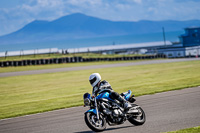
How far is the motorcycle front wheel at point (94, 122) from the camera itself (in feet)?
27.6

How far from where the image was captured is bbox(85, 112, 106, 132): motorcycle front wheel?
841cm

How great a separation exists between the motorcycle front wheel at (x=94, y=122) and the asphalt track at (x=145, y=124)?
11.3 inches

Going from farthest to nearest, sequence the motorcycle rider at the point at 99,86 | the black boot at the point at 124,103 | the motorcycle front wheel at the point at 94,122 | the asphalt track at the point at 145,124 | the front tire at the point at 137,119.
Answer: the front tire at the point at 137,119 → the black boot at the point at 124,103 → the asphalt track at the point at 145,124 → the motorcycle rider at the point at 99,86 → the motorcycle front wheel at the point at 94,122

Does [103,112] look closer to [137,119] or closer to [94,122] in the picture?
[94,122]

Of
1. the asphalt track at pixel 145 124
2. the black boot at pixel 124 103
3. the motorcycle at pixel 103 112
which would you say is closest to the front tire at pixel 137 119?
the motorcycle at pixel 103 112

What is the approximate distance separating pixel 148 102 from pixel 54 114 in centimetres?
391

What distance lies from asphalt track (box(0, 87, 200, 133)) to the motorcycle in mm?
278

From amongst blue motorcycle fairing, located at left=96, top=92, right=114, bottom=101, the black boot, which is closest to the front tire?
the black boot

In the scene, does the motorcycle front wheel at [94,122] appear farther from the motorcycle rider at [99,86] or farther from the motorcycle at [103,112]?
the motorcycle rider at [99,86]

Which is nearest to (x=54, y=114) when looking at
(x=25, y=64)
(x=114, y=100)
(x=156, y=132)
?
(x=114, y=100)

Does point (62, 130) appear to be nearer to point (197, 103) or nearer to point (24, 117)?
point (24, 117)

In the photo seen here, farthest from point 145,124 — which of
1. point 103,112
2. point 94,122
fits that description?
point 94,122

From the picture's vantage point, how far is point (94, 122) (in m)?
8.59

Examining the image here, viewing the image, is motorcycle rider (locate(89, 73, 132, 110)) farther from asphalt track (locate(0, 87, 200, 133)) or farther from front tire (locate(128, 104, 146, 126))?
asphalt track (locate(0, 87, 200, 133))
